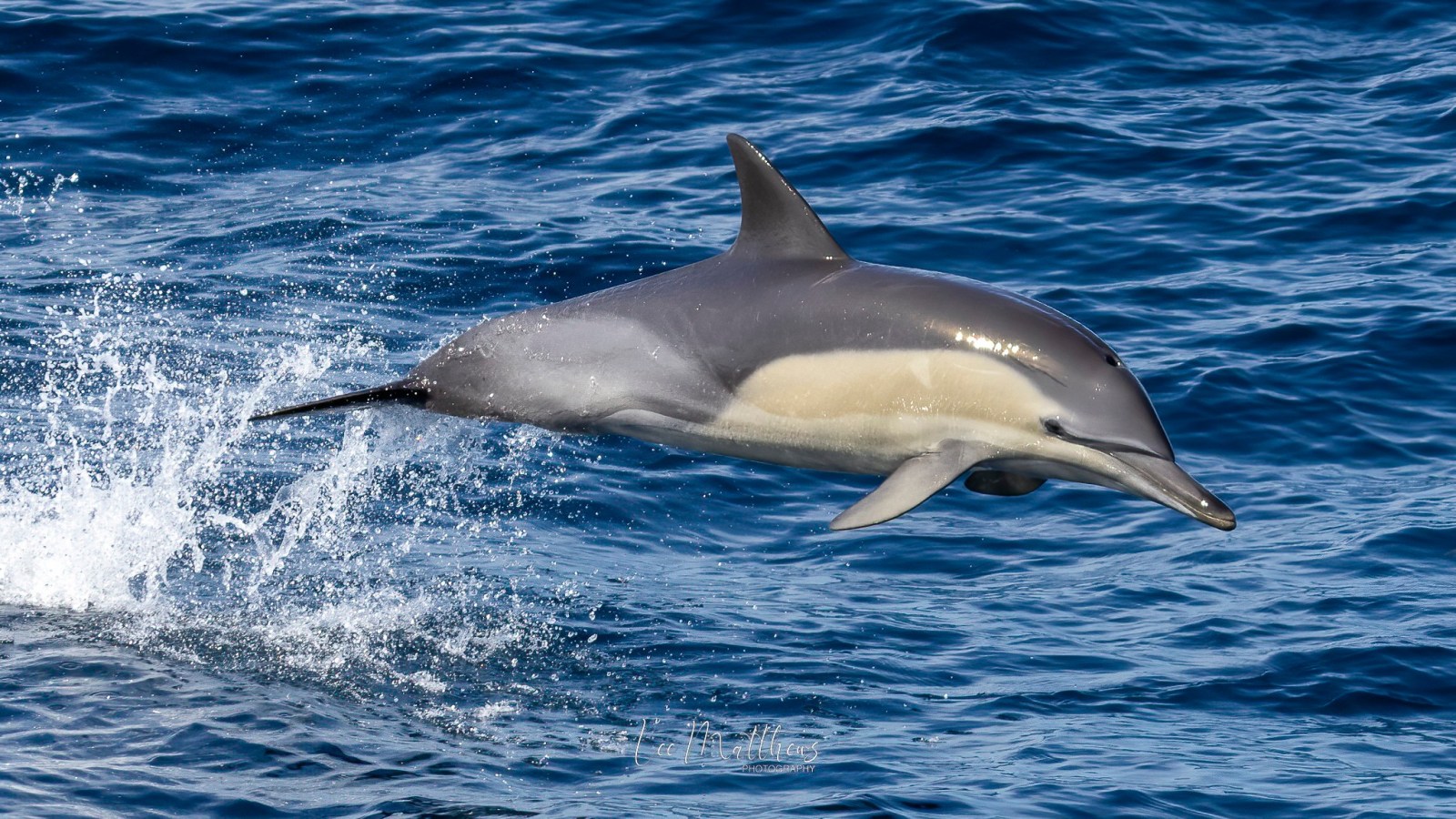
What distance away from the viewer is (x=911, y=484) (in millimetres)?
5812

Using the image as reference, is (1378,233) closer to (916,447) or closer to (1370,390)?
(1370,390)

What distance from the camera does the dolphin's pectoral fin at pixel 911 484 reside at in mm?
5664

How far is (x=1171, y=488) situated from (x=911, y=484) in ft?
2.60

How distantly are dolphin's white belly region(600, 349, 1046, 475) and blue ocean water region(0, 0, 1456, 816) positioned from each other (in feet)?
4.96

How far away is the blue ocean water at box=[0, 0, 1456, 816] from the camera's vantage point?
7375mm

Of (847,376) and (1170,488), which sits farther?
(847,376)

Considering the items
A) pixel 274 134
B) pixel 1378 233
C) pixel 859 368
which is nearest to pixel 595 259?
pixel 274 134

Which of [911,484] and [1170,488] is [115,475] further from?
[1170,488]

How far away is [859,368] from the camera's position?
5.99 metres

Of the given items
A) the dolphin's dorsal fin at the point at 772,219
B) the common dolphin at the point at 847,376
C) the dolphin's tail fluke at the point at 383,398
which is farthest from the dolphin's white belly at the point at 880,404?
the dolphin's tail fluke at the point at 383,398

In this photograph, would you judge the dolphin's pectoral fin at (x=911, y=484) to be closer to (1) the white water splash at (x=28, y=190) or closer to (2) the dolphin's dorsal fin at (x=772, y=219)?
(2) the dolphin's dorsal fin at (x=772, y=219)
